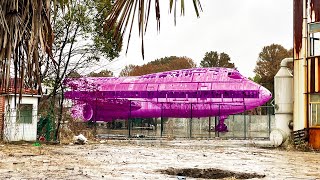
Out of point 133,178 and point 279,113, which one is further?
point 279,113

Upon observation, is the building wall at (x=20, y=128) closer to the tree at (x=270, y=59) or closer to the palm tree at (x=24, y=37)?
the palm tree at (x=24, y=37)

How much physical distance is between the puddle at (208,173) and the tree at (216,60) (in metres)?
73.2

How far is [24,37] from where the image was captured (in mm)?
3074

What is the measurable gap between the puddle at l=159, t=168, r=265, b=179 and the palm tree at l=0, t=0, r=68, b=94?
908 cm

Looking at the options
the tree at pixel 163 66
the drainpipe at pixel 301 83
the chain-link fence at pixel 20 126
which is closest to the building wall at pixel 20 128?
the chain-link fence at pixel 20 126

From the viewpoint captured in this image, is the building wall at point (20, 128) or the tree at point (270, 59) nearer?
the building wall at point (20, 128)

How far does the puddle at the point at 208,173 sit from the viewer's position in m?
11.8

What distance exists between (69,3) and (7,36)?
0.42 m

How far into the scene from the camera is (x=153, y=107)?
142 ft

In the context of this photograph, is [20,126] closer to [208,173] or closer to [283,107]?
[283,107]

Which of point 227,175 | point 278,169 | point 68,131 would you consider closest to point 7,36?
point 227,175

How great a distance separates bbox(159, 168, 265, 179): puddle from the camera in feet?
38.7

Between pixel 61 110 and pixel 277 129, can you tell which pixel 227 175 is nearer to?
pixel 277 129

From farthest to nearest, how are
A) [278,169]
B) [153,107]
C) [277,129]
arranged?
1. [153,107]
2. [277,129]
3. [278,169]
